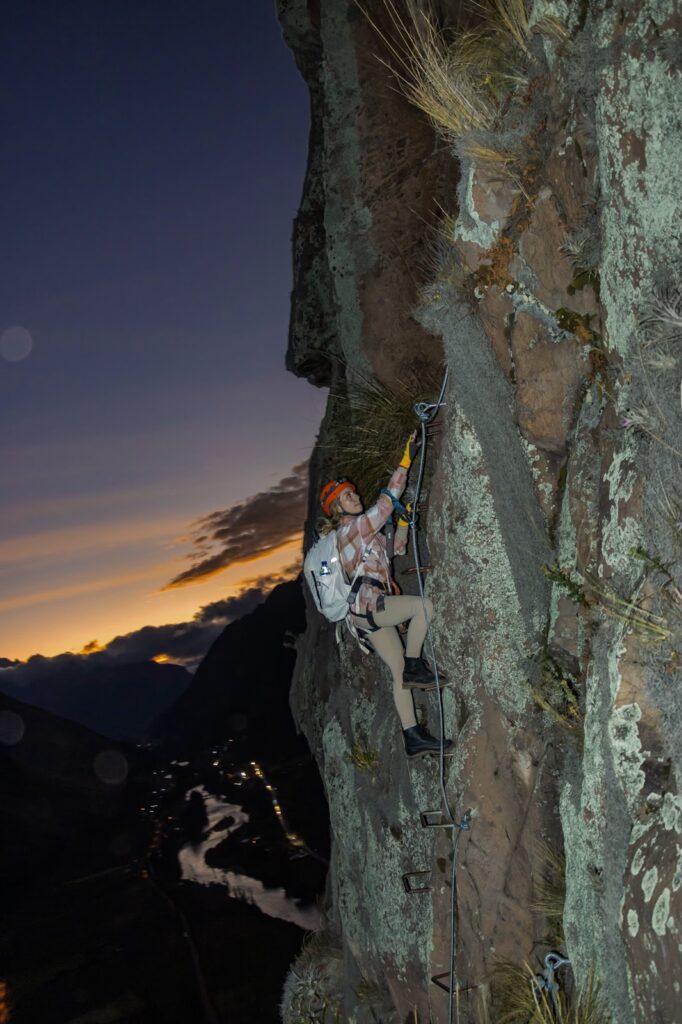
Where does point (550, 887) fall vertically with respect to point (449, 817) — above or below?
below

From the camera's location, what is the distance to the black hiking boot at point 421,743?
7.11m

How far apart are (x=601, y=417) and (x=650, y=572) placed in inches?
49.3

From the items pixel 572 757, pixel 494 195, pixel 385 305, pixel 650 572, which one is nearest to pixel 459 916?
pixel 572 757

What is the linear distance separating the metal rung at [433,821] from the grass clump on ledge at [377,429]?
347cm

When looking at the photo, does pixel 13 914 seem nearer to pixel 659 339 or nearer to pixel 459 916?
pixel 459 916

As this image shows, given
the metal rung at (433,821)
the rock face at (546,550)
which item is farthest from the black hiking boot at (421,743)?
the metal rung at (433,821)

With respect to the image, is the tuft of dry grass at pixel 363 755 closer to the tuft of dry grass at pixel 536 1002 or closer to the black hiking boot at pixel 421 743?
the black hiking boot at pixel 421 743

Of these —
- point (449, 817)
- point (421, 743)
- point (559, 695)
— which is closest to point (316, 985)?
point (449, 817)

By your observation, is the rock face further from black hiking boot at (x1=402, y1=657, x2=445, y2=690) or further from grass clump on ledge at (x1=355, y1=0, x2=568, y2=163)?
black hiking boot at (x1=402, y1=657, x2=445, y2=690)

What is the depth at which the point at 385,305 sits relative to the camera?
9.77 m

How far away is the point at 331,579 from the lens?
695 cm

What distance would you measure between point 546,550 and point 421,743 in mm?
2444

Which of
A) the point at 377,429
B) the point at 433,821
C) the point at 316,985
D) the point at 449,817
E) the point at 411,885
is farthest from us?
the point at 316,985

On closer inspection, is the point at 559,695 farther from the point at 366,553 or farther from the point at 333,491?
the point at 333,491
